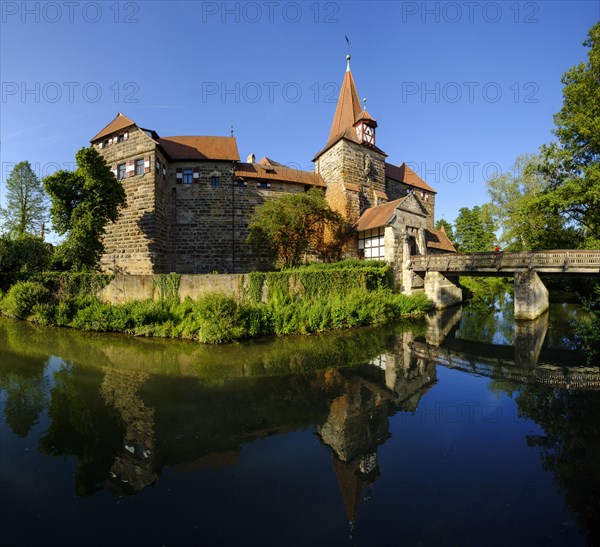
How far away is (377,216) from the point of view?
2216 cm

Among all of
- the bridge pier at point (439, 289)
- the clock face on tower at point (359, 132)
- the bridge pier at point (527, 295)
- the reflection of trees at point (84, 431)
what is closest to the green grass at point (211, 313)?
the bridge pier at point (439, 289)

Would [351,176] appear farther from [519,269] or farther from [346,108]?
[519,269]

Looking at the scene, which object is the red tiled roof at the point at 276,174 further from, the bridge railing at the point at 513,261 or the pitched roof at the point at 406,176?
the bridge railing at the point at 513,261

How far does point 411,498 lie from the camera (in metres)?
3.76

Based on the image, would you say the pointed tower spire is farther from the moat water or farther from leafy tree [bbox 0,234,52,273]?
the moat water

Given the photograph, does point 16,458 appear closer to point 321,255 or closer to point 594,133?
point 321,255

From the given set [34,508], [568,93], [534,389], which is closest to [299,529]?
[34,508]

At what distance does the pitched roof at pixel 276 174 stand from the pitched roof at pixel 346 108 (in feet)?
14.2

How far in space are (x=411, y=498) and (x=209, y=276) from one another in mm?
12886

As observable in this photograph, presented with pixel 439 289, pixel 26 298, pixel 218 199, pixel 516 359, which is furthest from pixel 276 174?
pixel 516 359

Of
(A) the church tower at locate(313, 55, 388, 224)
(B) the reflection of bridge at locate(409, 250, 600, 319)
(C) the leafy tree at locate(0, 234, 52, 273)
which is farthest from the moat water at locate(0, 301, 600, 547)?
(A) the church tower at locate(313, 55, 388, 224)

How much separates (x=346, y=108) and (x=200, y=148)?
14.3 metres

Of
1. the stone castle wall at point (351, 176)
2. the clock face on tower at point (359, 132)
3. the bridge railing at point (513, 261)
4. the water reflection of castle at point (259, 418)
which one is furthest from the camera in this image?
the clock face on tower at point (359, 132)

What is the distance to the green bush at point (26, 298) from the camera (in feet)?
53.1
